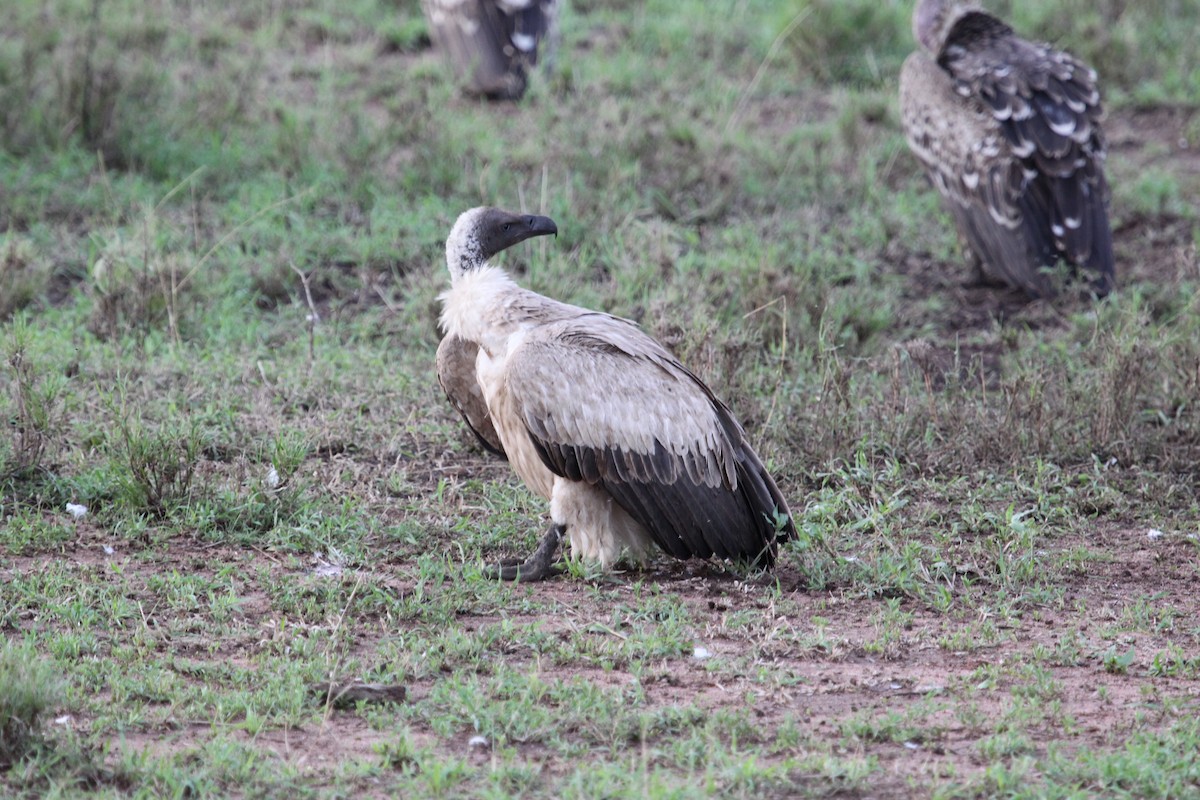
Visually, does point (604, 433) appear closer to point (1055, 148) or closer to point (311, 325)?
point (311, 325)

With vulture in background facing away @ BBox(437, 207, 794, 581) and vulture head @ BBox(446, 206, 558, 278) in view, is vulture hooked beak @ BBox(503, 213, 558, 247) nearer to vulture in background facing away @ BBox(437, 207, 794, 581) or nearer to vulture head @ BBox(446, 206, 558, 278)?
vulture head @ BBox(446, 206, 558, 278)

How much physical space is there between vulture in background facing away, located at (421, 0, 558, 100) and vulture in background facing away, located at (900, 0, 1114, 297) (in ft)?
8.83

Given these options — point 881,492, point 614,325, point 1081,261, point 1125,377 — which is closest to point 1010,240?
point 1081,261

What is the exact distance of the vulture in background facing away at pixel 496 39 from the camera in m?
9.99

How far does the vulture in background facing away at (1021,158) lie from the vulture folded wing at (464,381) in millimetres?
3761

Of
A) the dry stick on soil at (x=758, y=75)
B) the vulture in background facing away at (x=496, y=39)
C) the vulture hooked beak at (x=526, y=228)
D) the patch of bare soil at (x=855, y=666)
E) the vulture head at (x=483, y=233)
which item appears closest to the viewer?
the patch of bare soil at (x=855, y=666)

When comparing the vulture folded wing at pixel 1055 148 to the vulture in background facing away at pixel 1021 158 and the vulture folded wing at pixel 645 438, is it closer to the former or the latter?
the vulture in background facing away at pixel 1021 158

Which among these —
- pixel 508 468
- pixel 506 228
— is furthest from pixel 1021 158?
pixel 506 228

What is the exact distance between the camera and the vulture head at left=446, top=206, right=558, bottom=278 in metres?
5.35

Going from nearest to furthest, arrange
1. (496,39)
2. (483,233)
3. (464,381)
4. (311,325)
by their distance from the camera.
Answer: (464,381) < (483,233) < (311,325) < (496,39)

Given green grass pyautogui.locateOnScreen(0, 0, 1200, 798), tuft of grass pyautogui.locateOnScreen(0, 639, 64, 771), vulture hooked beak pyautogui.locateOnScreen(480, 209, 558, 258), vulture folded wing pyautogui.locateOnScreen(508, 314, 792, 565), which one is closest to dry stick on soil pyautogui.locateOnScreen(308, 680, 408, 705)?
green grass pyautogui.locateOnScreen(0, 0, 1200, 798)

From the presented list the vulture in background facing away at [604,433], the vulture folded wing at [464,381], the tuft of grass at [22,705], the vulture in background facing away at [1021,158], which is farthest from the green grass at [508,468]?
the vulture folded wing at [464,381]

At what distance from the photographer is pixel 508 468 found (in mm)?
6148

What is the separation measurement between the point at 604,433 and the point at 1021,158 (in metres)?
4.18
